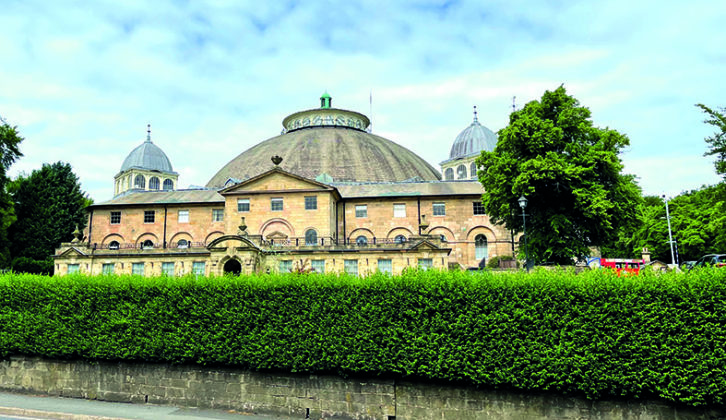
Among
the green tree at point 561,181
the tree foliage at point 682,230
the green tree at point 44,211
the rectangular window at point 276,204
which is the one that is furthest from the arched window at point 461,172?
the green tree at point 44,211

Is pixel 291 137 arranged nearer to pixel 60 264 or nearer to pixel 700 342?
pixel 60 264

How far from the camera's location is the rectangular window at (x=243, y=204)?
4781cm

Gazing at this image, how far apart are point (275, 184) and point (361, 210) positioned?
877 cm

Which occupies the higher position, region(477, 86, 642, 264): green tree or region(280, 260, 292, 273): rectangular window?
region(477, 86, 642, 264): green tree

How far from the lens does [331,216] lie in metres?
48.0

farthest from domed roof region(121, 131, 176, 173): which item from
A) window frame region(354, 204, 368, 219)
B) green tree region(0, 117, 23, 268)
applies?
window frame region(354, 204, 368, 219)

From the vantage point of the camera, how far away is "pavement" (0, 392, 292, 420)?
15883mm

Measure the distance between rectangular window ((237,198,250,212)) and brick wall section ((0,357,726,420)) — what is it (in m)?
29.1

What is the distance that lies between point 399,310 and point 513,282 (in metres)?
3.36

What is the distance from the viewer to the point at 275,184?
47781mm

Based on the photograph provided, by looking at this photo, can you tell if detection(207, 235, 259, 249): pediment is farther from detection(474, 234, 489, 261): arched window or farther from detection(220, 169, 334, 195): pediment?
detection(474, 234, 489, 261): arched window

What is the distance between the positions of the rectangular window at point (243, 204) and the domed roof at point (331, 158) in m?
16.1

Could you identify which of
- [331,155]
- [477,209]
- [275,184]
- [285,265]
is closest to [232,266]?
[285,265]

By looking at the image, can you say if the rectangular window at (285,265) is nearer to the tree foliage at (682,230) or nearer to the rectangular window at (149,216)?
the rectangular window at (149,216)
